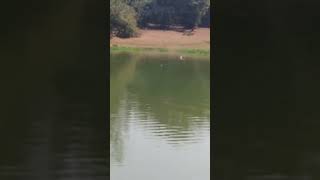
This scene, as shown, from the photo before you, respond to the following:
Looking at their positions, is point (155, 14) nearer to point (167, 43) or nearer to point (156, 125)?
point (167, 43)

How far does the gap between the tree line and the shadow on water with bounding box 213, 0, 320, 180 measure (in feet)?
9.36

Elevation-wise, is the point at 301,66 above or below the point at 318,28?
below

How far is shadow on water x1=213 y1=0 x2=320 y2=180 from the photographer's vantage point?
142 inches

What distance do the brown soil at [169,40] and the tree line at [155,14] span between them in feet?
0.28

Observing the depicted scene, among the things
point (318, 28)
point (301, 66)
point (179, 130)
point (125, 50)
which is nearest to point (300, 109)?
point (301, 66)

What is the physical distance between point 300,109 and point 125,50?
324cm

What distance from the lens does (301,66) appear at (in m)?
3.61
